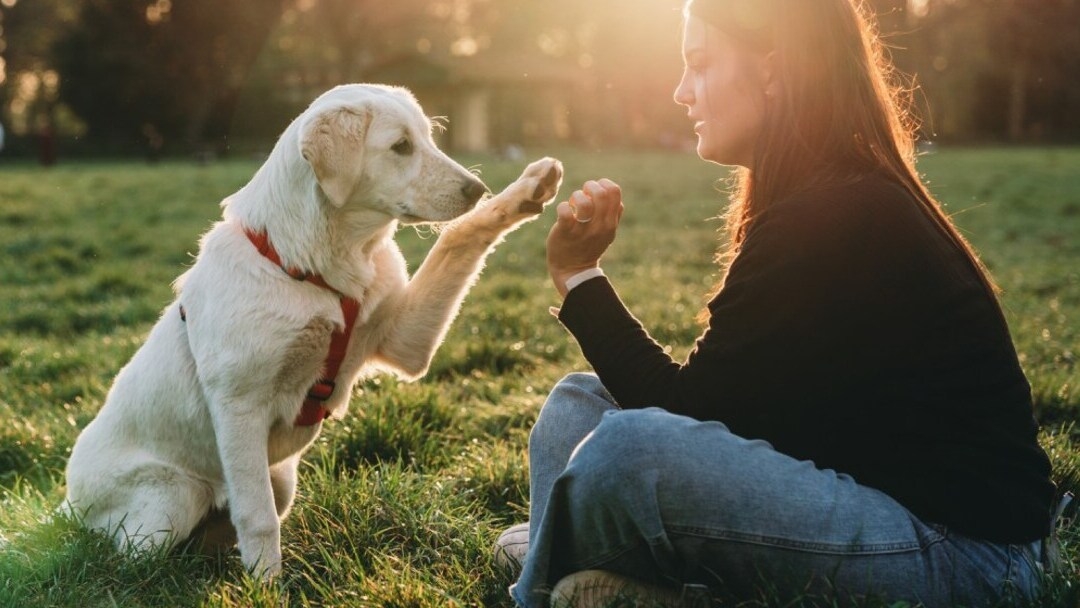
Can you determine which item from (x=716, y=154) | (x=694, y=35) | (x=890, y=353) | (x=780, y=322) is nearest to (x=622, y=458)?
(x=780, y=322)

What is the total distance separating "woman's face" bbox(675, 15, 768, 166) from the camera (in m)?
2.44

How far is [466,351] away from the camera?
550cm

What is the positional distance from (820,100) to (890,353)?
0.64 m

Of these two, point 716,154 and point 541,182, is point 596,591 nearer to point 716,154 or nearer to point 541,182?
point 716,154

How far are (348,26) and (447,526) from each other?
44.8 m

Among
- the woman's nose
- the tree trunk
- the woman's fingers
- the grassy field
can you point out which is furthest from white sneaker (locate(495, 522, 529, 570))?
the tree trunk

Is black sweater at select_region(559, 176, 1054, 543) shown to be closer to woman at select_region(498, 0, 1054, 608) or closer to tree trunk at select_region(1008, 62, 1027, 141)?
woman at select_region(498, 0, 1054, 608)

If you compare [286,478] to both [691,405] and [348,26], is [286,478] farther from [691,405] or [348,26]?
[348,26]

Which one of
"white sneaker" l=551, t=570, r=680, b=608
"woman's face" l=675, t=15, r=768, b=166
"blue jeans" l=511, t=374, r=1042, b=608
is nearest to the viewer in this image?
"blue jeans" l=511, t=374, r=1042, b=608

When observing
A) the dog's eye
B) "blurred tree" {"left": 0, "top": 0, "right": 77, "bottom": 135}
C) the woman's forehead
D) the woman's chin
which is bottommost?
"blurred tree" {"left": 0, "top": 0, "right": 77, "bottom": 135}

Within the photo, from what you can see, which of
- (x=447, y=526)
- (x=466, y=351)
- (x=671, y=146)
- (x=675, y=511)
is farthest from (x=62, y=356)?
(x=671, y=146)

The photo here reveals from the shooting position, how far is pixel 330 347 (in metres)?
3.05

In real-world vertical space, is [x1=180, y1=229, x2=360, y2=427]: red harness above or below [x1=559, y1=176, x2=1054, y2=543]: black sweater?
below

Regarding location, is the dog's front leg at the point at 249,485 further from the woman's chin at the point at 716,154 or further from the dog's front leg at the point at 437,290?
the woman's chin at the point at 716,154
